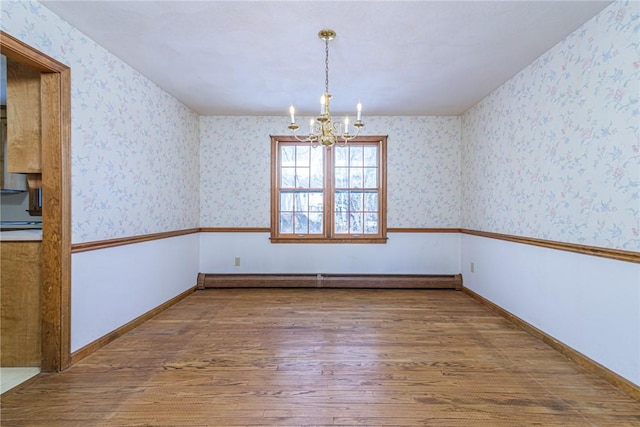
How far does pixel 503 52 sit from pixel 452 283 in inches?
118

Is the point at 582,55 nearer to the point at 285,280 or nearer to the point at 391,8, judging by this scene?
the point at 391,8

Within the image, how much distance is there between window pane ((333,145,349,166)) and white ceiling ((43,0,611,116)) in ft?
3.37

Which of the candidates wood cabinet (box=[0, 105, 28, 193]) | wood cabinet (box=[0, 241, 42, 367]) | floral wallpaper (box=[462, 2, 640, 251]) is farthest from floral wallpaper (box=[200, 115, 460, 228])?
wood cabinet (box=[0, 241, 42, 367])

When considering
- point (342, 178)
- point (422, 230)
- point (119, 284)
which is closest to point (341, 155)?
point (342, 178)

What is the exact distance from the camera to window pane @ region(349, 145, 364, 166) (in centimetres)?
476

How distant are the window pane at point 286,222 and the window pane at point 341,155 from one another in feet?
3.45

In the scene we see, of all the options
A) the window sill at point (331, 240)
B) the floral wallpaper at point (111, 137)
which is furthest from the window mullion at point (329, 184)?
the floral wallpaper at point (111, 137)

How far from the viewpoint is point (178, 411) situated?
1814 mm

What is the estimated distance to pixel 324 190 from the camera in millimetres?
4742

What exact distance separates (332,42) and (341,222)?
2685mm

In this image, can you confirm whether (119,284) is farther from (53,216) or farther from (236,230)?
(236,230)

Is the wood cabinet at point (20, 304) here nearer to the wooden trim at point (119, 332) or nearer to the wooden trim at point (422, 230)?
the wooden trim at point (119, 332)

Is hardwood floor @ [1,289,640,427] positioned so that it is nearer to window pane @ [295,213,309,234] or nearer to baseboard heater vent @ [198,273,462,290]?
baseboard heater vent @ [198,273,462,290]

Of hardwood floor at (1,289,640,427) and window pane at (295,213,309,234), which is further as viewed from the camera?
window pane at (295,213,309,234)
